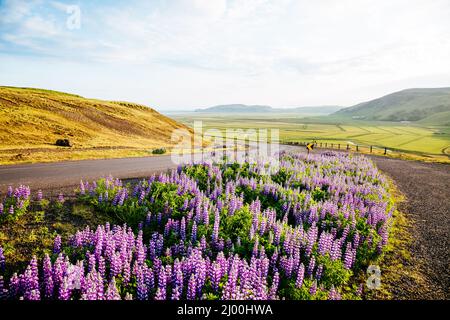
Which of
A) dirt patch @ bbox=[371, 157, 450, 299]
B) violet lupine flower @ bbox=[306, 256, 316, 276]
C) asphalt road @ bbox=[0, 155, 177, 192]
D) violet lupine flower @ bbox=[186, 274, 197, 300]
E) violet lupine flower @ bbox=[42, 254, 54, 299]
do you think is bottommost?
dirt patch @ bbox=[371, 157, 450, 299]

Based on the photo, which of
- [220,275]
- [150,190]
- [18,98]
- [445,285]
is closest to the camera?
[220,275]

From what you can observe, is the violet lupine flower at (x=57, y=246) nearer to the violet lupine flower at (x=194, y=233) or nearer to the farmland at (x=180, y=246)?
the farmland at (x=180, y=246)

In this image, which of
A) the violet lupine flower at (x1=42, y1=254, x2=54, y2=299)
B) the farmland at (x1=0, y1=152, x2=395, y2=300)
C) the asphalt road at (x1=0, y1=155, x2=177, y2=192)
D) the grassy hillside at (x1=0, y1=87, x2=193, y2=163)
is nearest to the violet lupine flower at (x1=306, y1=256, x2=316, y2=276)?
the farmland at (x1=0, y1=152, x2=395, y2=300)

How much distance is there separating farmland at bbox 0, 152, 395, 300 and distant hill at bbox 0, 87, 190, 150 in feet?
71.5

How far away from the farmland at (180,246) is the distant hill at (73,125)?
71.5ft

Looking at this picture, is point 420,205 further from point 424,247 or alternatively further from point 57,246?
point 57,246

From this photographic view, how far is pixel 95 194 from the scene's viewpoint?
33.3 feet

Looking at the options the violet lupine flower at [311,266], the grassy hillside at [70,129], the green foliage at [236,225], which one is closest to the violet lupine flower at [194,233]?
the green foliage at [236,225]

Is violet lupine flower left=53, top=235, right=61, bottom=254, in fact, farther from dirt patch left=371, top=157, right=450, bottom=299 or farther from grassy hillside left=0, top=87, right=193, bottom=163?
grassy hillside left=0, top=87, right=193, bottom=163

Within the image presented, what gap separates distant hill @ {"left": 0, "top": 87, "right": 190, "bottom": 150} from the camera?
31.0 meters

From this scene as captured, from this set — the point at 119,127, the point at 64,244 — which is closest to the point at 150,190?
the point at 64,244

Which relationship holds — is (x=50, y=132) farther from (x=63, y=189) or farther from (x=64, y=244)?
(x=64, y=244)

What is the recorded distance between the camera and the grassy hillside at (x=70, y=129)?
26016 mm
